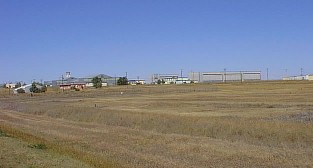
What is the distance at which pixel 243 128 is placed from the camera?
32.4 meters

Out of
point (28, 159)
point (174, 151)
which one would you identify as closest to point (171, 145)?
point (174, 151)

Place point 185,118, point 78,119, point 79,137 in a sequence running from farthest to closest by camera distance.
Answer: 1. point 78,119
2. point 185,118
3. point 79,137

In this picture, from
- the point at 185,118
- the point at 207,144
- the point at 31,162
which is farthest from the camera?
the point at 185,118

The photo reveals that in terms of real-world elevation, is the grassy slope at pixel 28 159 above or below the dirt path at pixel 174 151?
above

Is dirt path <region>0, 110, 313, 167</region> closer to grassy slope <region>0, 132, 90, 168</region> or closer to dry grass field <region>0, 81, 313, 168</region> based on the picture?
dry grass field <region>0, 81, 313, 168</region>

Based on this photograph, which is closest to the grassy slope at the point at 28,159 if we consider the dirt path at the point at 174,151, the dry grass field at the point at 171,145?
the dry grass field at the point at 171,145

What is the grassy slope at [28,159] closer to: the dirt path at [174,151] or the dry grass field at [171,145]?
the dry grass field at [171,145]

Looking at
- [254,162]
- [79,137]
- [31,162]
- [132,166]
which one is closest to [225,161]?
[254,162]

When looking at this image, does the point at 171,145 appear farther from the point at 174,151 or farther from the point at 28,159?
the point at 28,159

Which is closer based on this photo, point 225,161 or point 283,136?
point 225,161

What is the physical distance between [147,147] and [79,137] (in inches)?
322

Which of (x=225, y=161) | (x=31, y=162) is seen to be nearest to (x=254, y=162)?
(x=225, y=161)

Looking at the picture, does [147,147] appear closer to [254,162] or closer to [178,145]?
[178,145]

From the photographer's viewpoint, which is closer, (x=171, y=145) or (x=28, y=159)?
(x=28, y=159)
